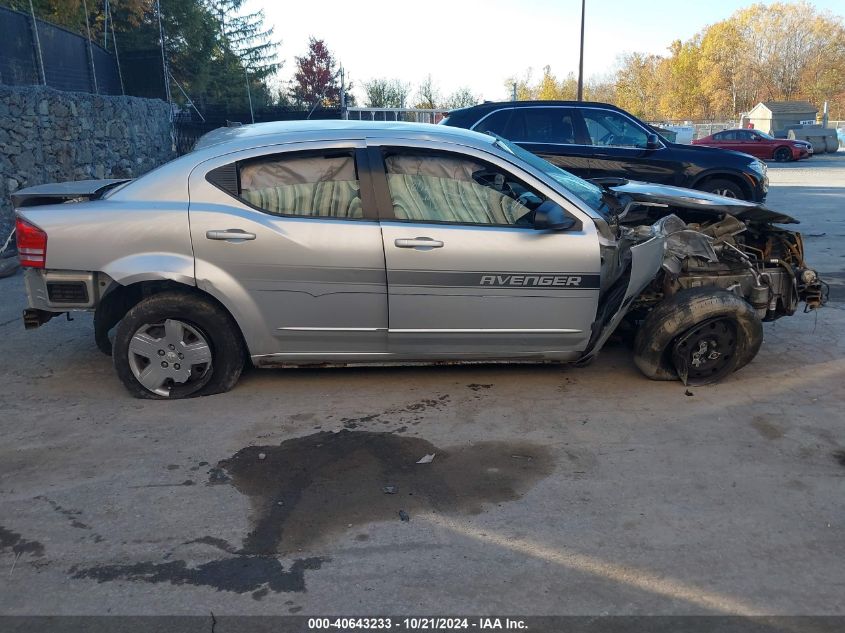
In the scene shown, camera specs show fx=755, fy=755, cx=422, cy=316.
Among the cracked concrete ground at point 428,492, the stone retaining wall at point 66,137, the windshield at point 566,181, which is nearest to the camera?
the cracked concrete ground at point 428,492

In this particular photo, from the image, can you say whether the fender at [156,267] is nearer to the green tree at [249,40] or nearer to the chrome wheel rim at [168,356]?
the chrome wheel rim at [168,356]

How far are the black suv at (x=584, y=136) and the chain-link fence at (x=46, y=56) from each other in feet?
22.4

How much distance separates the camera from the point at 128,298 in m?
5.10

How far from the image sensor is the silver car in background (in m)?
4.72

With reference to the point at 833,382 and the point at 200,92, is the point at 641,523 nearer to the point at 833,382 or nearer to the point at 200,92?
the point at 833,382

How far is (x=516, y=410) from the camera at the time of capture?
4.77m

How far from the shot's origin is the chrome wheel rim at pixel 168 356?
4.79 metres

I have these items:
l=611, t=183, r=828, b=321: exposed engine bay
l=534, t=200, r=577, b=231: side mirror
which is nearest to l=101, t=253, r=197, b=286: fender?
l=534, t=200, r=577, b=231: side mirror

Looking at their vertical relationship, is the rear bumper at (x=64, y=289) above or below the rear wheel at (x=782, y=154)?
Answer: above

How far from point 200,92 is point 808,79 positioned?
64.3 m

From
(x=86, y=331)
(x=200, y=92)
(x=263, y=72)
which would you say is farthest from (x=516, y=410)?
(x=263, y=72)

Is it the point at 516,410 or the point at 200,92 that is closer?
the point at 516,410

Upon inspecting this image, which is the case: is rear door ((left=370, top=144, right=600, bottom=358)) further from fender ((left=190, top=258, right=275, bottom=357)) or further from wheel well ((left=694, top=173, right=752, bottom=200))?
wheel well ((left=694, top=173, right=752, bottom=200))

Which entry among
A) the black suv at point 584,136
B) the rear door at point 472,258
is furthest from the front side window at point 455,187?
the black suv at point 584,136
